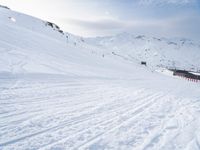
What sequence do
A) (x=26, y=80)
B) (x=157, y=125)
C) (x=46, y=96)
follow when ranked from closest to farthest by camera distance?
(x=157, y=125)
(x=46, y=96)
(x=26, y=80)

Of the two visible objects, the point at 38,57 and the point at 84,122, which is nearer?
the point at 84,122

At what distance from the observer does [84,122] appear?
7945 mm

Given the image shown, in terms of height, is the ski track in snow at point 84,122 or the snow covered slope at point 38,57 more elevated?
the snow covered slope at point 38,57

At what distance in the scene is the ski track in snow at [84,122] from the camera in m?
6.22

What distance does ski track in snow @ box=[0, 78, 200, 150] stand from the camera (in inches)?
245

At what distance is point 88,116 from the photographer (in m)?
8.73

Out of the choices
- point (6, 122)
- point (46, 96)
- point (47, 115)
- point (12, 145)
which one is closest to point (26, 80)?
point (46, 96)

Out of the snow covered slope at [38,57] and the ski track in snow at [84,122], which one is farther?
the snow covered slope at [38,57]

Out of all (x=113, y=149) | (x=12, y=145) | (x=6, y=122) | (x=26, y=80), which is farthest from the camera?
(x=26, y=80)

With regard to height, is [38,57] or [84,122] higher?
[38,57]

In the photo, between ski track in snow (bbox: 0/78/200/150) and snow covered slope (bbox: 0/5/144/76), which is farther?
snow covered slope (bbox: 0/5/144/76)

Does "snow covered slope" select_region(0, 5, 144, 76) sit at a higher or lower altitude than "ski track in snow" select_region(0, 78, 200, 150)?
higher

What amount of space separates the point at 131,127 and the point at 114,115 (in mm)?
1287

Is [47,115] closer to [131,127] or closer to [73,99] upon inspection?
[131,127]
